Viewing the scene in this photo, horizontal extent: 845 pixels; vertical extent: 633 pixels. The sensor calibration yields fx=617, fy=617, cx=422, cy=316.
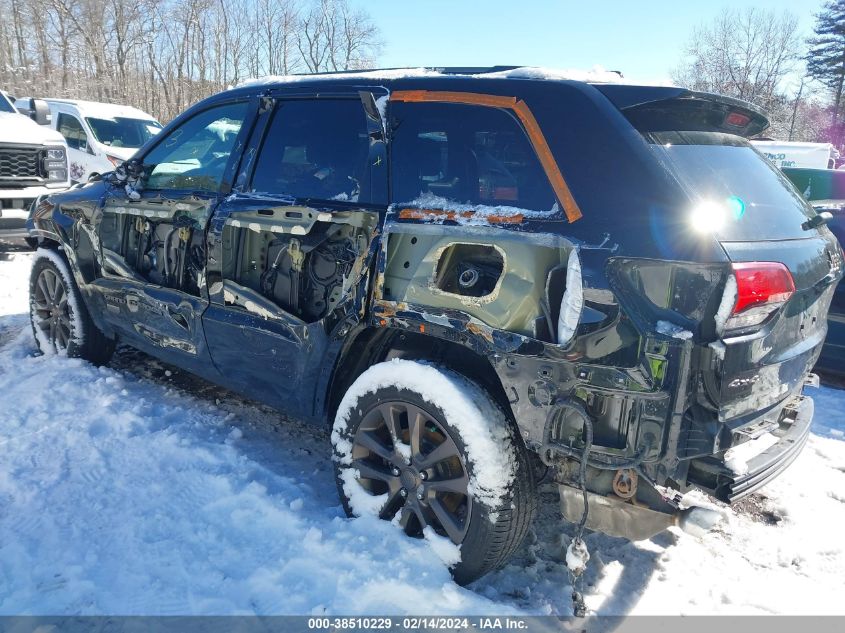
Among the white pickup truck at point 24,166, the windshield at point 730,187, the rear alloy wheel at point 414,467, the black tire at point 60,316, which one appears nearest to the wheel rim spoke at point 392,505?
the rear alloy wheel at point 414,467

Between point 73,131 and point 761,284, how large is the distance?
1397 cm

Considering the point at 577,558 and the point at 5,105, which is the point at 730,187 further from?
the point at 5,105

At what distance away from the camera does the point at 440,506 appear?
254 cm

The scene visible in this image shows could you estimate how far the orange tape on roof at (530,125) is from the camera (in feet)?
7.23

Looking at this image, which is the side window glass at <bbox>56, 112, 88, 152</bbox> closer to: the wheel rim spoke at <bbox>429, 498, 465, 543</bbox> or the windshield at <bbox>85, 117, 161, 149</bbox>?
the windshield at <bbox>85, 117, 161, 149</bbox>

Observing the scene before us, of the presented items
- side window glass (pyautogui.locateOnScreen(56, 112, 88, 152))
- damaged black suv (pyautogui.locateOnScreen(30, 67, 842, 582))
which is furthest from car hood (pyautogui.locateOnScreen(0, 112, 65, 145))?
damaged black suv (pyautogui.locateOnScreen(30, 67, 842, 582))

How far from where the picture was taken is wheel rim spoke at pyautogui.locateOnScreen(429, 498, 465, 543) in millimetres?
2461

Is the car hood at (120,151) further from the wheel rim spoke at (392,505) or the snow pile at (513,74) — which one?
the wheel rim spoke at (392,505)

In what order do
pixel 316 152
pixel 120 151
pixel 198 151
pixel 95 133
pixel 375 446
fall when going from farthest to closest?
pixel 95 133 < pixel 120 151 < pixel 198 151 < pixel 316 152 < pixel 375 446

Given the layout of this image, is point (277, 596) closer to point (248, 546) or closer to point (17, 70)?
point (248, 546)

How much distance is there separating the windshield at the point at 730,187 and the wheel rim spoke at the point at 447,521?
4.74ft

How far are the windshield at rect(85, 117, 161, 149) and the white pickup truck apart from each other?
122 inches

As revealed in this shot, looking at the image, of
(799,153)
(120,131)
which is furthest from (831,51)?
(120,131)

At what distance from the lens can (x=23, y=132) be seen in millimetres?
8820
